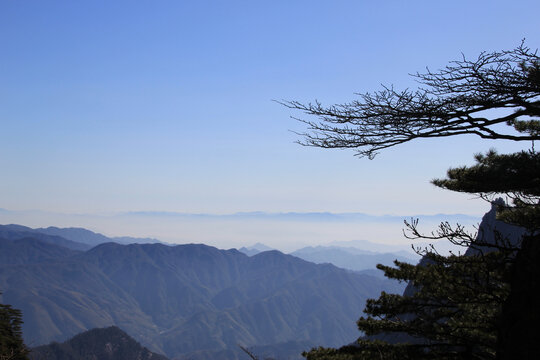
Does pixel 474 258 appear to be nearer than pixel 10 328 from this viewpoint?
Yes

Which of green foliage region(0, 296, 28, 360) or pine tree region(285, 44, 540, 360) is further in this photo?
green foliage region(0, 296, 28, 360)

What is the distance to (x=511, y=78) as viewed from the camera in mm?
10336

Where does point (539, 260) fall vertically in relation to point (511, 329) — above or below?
above

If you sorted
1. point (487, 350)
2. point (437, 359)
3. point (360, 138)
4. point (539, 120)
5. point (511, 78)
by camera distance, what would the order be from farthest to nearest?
1. point (539, 120)
2. point (487, 350)
3. point (437, 359)
4. point (360, 138)
5. point (511, 78)

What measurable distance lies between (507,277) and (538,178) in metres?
3.40

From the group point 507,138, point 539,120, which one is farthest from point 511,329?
point 539,120

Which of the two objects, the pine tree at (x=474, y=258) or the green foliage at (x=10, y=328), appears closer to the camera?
the pine tree at (x=474, y=258)

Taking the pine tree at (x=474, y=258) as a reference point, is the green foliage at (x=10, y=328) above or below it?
below

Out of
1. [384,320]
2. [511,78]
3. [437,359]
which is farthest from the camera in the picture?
[384,320]

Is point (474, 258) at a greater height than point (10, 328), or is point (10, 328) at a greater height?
point (474, 258)

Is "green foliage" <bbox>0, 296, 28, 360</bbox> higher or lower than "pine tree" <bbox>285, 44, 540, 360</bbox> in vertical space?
lower

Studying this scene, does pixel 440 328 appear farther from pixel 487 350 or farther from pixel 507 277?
pixel 507 277

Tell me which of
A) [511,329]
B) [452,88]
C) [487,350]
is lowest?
[487,350]

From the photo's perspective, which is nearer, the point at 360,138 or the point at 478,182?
the point at 360,138
